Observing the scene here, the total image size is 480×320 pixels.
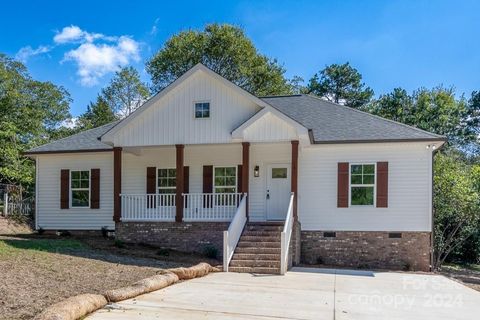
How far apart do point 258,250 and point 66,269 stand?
17.0 ft

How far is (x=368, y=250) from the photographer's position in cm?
1466

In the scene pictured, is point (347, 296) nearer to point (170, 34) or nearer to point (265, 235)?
point (265, 235)

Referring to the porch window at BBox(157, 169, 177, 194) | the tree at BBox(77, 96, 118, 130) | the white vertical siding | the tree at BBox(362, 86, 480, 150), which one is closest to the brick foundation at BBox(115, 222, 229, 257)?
the white vertical siding

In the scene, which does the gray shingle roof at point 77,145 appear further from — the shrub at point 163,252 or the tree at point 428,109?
the tree at point 428,109

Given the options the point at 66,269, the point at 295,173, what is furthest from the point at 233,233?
the point at 66,269

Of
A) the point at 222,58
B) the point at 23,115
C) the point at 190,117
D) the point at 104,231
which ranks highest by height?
the point at 222,58

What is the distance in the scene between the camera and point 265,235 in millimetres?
13242

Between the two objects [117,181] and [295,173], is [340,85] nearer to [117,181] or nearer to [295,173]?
[295,173]

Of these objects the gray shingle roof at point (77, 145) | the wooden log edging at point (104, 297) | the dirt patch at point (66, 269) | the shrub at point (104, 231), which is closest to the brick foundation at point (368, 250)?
the dirt patch at point (66, 269)

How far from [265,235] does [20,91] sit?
28303 millimetres

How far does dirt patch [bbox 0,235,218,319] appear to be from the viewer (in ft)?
Answer: 21.5

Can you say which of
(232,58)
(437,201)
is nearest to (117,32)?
(232,58)

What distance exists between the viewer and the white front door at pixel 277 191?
51.3 feet

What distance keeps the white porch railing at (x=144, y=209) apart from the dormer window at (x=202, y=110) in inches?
113
